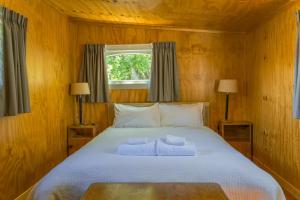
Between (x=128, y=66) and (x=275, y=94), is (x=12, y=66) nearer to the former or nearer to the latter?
(x=128, y=66)

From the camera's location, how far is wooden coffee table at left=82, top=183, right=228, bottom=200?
1.53m

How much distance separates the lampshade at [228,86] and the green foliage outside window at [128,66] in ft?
3.81

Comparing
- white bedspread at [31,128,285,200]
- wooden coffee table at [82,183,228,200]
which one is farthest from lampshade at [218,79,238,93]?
wooden coffee table at [82,183,228,200]

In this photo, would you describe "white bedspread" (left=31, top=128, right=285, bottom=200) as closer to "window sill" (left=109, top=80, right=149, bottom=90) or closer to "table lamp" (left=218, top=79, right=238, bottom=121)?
"table lamp" (left=218, top=79, right=238, bottom=121)

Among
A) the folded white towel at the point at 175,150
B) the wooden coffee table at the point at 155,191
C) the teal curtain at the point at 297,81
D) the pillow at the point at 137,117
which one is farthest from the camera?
the pillow at the point at 137,117

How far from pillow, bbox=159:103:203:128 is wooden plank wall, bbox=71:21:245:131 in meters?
0.41

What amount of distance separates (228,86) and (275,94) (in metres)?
0.77

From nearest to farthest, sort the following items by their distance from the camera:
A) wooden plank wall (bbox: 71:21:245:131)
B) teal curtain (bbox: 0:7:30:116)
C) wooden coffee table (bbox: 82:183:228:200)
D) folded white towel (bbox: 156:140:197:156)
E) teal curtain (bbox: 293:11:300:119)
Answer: wooden coffee table (bbox: 82:183:228:200), folded white towel (bbox: 156:140:197:156), teal curtain (bbox: 0:7:30:116), teal curtain (bbox: 293:11:300:119), wooden plank wall (bbox: 71:21:245:131)

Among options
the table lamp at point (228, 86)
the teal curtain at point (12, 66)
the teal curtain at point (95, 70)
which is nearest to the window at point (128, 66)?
the teal curtain at point (95, 70)

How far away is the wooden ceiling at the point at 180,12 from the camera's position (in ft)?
9.55

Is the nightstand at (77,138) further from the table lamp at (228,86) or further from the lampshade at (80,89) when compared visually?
the table lamp at (228,86)

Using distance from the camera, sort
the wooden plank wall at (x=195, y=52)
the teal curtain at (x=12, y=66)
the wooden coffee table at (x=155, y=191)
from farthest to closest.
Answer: the wooden plank wall at (x=195, y=52)
the teal curtain at (x=12, y=66)
the wooden coffee table at (x=155, y=191)

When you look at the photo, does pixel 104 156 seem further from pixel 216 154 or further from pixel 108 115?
pixel 108 115

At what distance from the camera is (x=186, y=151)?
2.31m
